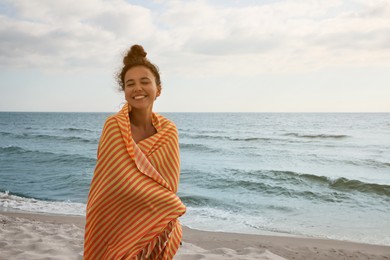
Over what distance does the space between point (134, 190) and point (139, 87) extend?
60cm

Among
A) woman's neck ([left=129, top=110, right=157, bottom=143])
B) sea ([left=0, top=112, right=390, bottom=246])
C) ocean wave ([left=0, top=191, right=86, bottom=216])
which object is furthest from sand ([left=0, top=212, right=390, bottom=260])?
woman's neck ([left=129, top=110, right=157, bottom=143])

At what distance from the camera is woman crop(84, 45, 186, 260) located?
2.01 m

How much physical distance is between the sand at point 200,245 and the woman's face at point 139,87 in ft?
9.97

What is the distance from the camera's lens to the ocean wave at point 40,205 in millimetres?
8609

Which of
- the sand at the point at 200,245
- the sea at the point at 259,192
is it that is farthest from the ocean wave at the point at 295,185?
the sand at the point at 200,245

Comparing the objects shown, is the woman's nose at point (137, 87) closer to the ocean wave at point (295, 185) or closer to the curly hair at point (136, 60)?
the curly hair at point (136, 60)

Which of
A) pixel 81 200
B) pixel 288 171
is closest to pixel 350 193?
pixel 288 171

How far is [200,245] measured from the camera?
6.14 metres

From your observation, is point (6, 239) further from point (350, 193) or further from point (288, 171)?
point (288, 171)

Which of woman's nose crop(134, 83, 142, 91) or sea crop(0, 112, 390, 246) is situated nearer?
woman's nose crop(134, 83, 142, 91)

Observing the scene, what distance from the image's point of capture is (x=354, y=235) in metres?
7.31

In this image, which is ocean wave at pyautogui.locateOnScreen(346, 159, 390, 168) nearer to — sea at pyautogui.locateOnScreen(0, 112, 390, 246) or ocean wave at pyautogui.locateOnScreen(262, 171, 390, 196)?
sea at pyautogui.locateOnScreen(0, 112, 390, 246)

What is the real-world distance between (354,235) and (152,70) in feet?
21.1

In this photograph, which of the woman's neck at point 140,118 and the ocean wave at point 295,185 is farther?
the ocean wave at point 295,185
